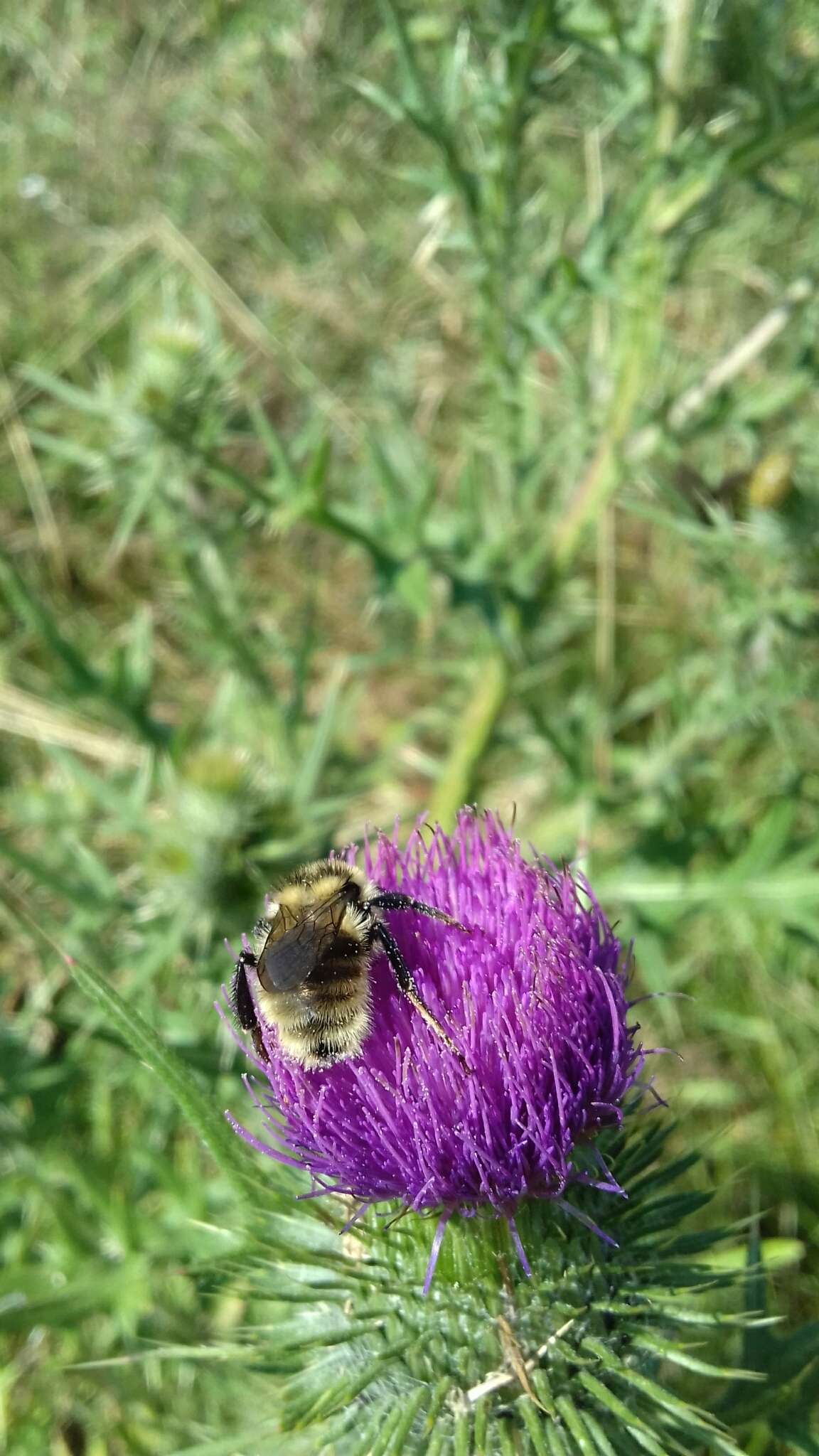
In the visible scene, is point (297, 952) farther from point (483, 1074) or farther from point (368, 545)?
point (368, 545)

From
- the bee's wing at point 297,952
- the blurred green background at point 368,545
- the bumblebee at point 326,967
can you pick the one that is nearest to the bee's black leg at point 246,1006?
the bumblebee at point 326,967

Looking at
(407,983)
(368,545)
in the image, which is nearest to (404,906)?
(407,983)

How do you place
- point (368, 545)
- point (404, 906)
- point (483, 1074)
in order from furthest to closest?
1. point (368, 545)
2. point (404, 906)
3. point (483, 1074)

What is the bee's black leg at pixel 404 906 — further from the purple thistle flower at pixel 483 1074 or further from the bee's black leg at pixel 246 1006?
the bee's black leg at pixel 246 1006

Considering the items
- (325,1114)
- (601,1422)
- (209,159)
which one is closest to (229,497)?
(209,159)

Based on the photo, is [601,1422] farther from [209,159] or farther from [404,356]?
[209,159]
